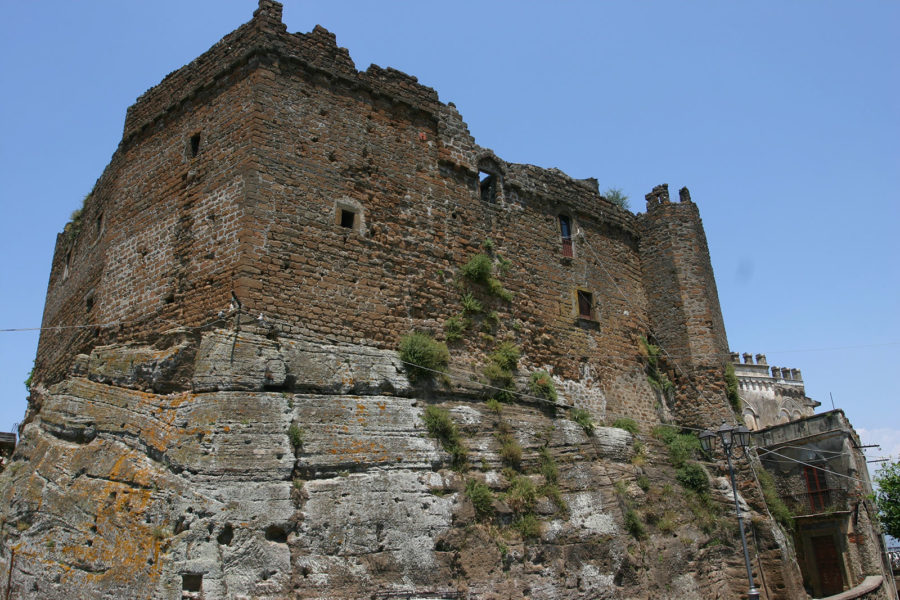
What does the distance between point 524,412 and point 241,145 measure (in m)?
7.43

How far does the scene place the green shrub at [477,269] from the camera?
14488 millimetres

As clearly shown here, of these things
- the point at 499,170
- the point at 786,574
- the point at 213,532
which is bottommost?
the point at 786,574

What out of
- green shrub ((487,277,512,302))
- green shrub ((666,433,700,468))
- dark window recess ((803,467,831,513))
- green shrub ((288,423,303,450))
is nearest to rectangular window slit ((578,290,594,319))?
green shrub ((487,277,512,302))

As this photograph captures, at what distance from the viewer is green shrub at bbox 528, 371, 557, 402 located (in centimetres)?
1448

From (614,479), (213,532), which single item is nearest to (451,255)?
(614,479)

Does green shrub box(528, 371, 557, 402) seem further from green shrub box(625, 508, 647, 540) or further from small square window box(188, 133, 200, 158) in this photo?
small square window box(188, 133, 200, 158)

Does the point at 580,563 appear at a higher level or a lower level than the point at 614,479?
lower

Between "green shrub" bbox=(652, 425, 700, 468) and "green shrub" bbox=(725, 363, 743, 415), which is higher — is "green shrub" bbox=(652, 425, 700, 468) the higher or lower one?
the lower one

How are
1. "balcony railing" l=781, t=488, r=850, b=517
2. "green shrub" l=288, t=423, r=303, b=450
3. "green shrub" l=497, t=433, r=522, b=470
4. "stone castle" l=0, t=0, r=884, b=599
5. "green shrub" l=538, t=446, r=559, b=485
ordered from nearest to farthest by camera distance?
"stone castle" l=0, t=0, r=884, b=599 → "green shrub" l=288, t=423, r=303, b=450 → "green shrub" l=497, t=433, r=522, b=470 → "green shrub" l=538, t=446, r=559, b=485 → "balcony railing" l=781, t=488, r=850, b=517

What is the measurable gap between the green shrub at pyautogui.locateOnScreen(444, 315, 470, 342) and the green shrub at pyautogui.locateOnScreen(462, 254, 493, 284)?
101cm

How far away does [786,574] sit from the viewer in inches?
589

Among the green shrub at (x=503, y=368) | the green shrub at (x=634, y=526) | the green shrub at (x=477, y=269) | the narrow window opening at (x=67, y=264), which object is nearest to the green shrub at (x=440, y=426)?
the green shrub at (x=503, y=368)

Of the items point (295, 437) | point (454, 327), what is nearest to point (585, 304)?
point (454, 327)

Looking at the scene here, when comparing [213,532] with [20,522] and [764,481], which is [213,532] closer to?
[20,522]
